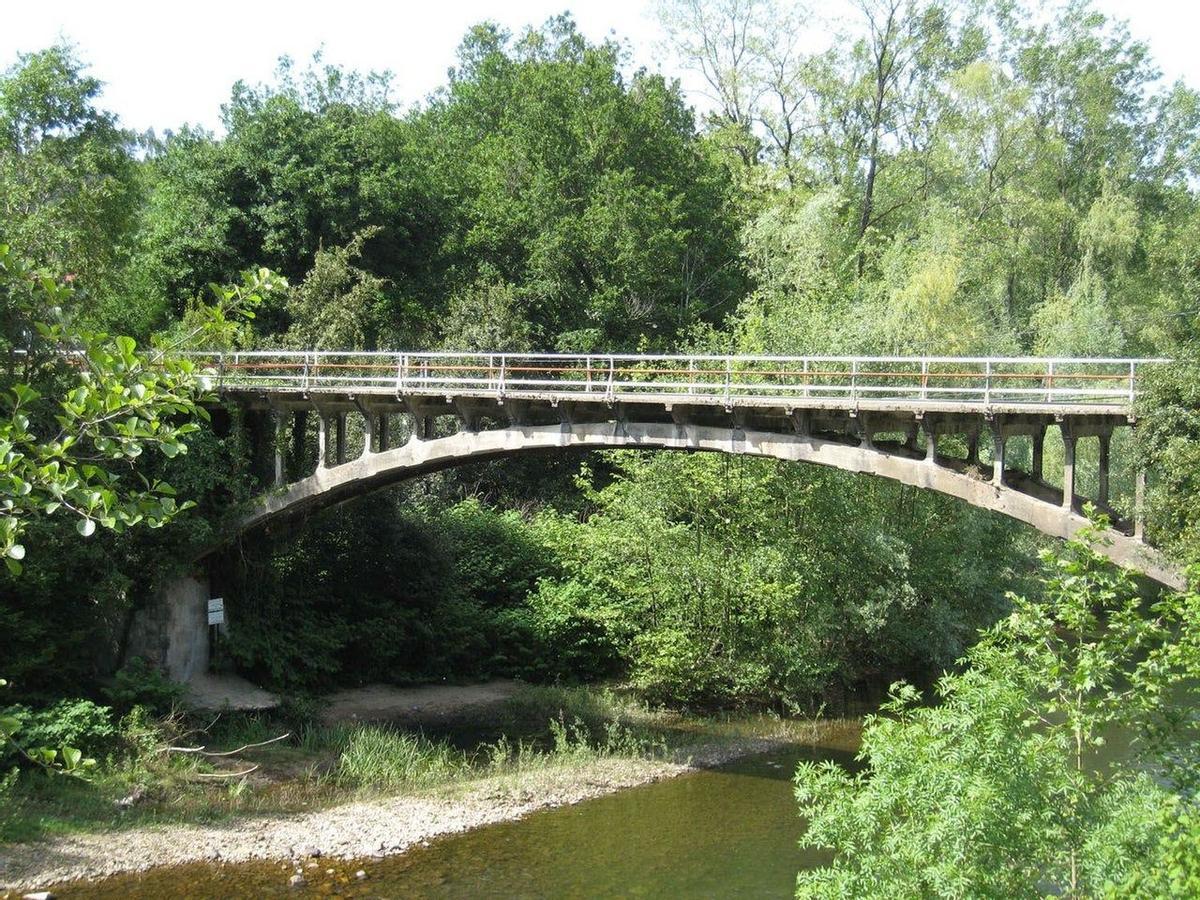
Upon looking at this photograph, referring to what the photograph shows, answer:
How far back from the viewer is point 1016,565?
28.7 m

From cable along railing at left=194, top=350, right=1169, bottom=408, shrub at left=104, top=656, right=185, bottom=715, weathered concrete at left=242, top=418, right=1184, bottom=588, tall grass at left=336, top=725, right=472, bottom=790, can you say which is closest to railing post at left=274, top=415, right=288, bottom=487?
weathered concrete at left=242, top=418, right=1184, bottom=588

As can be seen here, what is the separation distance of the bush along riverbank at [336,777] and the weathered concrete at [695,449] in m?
5.31

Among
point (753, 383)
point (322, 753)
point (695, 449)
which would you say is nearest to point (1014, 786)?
point (695, 449)

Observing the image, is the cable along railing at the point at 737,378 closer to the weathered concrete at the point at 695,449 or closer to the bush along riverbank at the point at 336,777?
the weathered concrete at the point at 695,449

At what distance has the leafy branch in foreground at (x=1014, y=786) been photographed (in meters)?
10.4

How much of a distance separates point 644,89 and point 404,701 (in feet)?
85.5

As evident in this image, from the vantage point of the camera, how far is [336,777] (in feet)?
72.9

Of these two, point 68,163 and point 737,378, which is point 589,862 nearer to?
point 737,378

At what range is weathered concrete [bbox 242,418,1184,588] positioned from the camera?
1836 centimetres

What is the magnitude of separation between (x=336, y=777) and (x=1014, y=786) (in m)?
15.1

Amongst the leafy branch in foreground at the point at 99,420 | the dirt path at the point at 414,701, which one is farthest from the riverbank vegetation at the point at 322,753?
the leafy branch in foreground at the point at 99,420

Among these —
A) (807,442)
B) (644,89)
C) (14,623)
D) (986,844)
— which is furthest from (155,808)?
(644,89)

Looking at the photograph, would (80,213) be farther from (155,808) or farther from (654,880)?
(654,880)

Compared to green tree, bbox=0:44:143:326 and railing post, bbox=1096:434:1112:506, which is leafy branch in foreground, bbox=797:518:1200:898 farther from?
green tree, bbox=0:44:143:326
